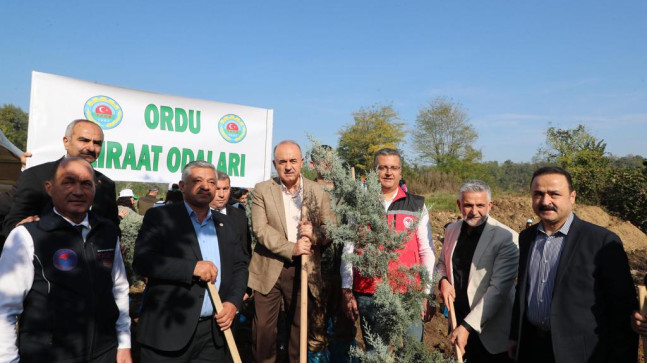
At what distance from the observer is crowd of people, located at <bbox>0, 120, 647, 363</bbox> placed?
2293 mm

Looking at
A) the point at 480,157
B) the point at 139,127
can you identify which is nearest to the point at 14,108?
the point at 480,157

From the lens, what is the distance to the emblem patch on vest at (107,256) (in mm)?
2520

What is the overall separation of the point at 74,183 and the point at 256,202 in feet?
5.39

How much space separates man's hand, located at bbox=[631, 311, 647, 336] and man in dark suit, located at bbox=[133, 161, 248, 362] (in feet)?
8.39

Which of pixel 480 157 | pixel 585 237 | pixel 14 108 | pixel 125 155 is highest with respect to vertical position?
pixel 14 108

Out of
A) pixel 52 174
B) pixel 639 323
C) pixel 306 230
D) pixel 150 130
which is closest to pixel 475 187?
pixel 639 323

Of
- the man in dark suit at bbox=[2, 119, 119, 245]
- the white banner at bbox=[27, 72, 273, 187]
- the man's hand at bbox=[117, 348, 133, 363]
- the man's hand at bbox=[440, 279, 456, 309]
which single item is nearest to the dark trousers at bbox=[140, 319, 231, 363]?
the man's hand at bbox=[117, 348, 133, 363]

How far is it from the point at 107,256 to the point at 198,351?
99 centimetres

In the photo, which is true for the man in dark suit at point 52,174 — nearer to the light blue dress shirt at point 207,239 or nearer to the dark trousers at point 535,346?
the light blue dress shirt at point 207,239

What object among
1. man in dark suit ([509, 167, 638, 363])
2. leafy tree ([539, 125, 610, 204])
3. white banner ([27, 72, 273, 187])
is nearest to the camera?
man in dark suit ([509, 167, 638, 363])

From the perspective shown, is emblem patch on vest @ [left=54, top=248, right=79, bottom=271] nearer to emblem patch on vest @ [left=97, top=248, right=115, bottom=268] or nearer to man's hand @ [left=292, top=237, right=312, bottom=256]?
emblem patch on vest @ [left=97, top=248, right=115, bottom=268]

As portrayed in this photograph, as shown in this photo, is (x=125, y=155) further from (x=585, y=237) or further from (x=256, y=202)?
(x=585, y=237)

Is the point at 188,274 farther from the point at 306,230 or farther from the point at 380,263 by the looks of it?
the point at 380,263

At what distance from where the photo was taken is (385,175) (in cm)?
358
